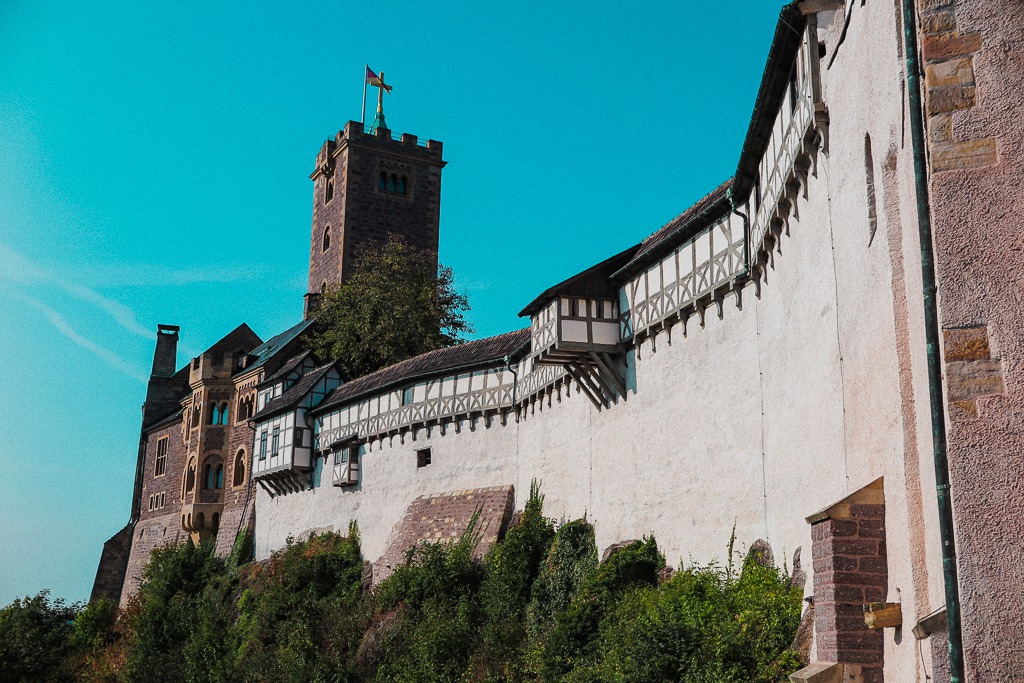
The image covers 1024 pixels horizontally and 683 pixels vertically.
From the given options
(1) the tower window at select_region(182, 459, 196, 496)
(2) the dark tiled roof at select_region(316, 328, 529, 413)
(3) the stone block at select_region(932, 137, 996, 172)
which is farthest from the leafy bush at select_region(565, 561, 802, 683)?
(1) the tower window at select_region(182, 459, 196, 496)

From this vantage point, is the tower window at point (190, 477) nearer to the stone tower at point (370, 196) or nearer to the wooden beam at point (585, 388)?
the stone tower at point (370, 196)

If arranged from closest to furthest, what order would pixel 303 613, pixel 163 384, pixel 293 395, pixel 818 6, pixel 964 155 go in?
pixel 964 155, pixel 818 6, pixel 303 613, pixel 293 395, pixel 163 384

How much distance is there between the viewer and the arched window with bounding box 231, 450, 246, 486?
44.6m

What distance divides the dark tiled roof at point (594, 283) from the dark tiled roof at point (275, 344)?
24245mm

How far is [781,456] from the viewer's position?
1560cm

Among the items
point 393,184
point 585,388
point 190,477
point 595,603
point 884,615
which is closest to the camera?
point 884,615

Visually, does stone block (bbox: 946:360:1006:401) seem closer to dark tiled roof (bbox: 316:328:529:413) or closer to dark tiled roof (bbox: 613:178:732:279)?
dark tiled roof (bbox: 613:178:732:279)

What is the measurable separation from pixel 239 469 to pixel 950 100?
135ft

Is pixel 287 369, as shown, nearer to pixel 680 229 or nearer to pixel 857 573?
pixel 680 229

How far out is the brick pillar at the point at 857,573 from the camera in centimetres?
855

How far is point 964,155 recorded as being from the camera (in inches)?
270

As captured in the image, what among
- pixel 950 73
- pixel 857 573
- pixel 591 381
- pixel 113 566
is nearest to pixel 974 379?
pixel 950 73

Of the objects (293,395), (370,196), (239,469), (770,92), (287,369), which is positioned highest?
(370,196)

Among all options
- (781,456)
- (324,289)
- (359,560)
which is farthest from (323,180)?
(781,456)
